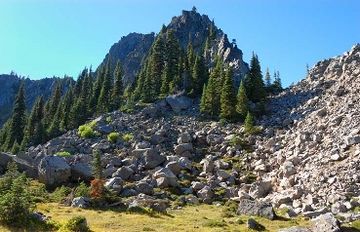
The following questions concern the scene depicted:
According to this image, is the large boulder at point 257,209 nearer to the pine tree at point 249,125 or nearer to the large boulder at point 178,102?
the pine tree at point 249,125

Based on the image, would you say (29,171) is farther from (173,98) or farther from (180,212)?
(173,98)

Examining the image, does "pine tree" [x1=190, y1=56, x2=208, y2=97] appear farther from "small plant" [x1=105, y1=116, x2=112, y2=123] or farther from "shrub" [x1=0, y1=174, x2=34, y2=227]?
"shrub" [x1=0, y1=174, x2=34, y2=227]

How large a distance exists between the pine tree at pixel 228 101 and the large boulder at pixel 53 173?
34.2 m

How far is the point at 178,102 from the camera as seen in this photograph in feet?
315

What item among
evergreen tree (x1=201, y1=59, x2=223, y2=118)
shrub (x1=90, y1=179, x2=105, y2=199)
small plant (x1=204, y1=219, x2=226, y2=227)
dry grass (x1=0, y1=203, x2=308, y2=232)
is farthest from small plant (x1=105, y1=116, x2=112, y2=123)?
small plant (x1=204, y1=219, x2=226, y2=227)

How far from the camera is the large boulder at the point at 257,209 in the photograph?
151 feet

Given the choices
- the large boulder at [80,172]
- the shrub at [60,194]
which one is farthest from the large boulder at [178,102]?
the shrub at [60,194]

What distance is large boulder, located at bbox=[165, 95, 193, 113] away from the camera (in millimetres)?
94262

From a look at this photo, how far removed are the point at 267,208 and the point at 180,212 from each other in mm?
8951

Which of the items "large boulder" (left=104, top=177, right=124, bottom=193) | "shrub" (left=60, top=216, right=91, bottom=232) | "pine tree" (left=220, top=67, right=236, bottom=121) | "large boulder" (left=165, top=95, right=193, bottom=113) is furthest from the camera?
"large boulder" (left=165, top=95, right=193, bottom=113)

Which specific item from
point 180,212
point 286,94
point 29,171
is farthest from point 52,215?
point 286,94

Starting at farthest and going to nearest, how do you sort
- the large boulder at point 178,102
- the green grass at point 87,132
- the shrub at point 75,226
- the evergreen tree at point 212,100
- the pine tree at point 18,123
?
the pine tree at point 18,123 < the large boulder at point 178,102 < the evergreen tree at point 212,100 < the green grass at point 87,132 < the shrub at point 75,226

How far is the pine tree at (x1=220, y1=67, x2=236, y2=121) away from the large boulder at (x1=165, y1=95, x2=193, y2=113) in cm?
748

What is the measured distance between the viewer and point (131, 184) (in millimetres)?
60188
